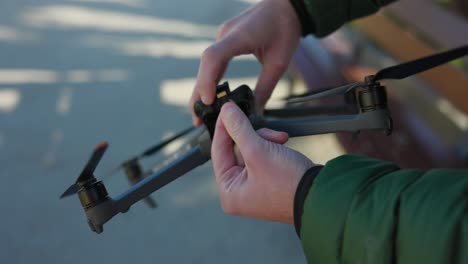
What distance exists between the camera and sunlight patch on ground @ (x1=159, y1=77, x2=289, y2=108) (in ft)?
3.69

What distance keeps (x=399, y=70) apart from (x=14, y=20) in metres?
1.38

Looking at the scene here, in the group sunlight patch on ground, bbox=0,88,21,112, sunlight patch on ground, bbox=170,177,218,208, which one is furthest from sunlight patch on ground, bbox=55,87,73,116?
sunlight patch on ground, bbox=170,177,218,208

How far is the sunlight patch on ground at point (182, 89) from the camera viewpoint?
1.12 metres

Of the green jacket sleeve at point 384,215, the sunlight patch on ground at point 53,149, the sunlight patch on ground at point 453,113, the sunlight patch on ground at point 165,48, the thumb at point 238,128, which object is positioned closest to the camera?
the green jacket sleeve at point 384,215

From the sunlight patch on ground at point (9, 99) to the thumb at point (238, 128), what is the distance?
3.02 feet

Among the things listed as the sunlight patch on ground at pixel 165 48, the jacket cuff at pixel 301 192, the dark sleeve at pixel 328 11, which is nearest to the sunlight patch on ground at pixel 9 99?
the sunlight patch on ground at pixel 165 48

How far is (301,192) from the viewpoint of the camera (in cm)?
33

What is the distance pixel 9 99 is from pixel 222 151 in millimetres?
951

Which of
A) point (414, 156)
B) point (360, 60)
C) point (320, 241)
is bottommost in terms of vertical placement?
point (414, 156)

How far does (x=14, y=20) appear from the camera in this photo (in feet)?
4.50

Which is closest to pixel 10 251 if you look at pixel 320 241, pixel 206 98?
pixel 206 98

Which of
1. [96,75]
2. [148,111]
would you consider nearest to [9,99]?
[96,75]

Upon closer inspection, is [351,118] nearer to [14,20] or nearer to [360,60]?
[360,60]

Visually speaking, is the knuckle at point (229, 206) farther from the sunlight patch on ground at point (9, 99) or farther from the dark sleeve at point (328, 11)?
the sunlight patch on ground at point (9, 99)
